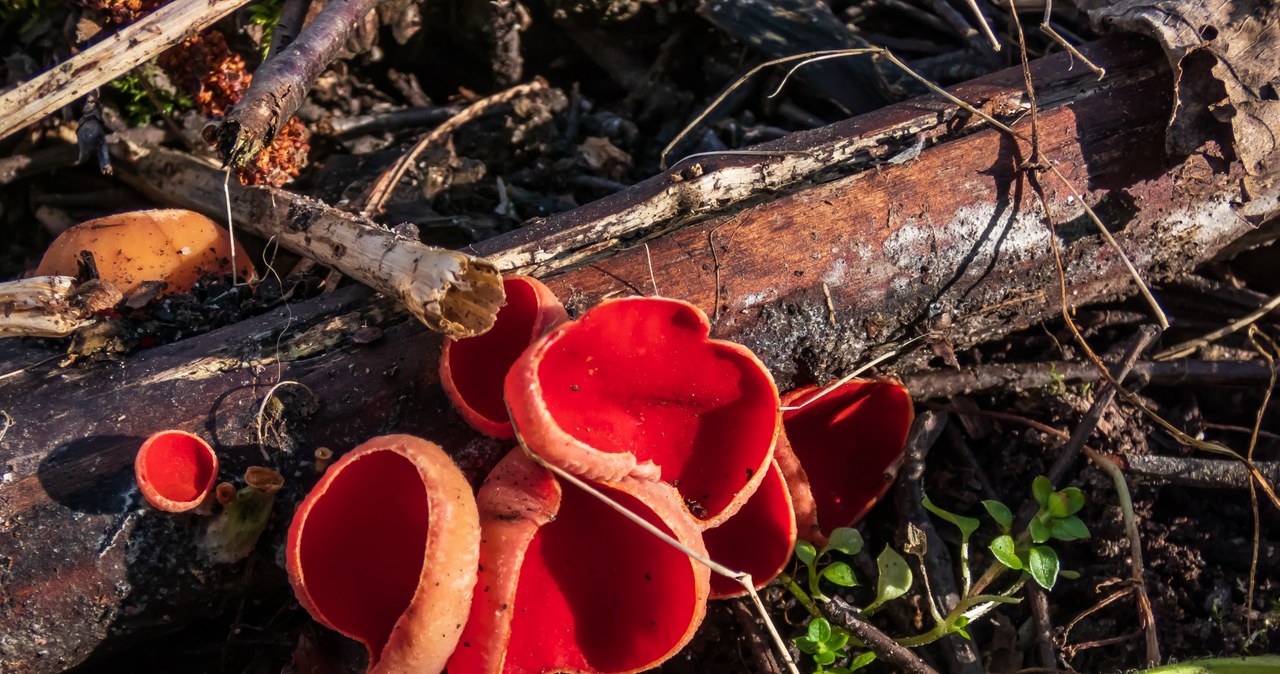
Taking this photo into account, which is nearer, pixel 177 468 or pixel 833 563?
pixel 177 468

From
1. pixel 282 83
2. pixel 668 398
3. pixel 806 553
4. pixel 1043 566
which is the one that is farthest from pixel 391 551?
pixel 1043 566

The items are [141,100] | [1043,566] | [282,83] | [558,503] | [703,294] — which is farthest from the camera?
[141,100]

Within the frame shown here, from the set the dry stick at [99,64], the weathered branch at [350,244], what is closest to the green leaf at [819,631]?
the weathered branch at [350,244]

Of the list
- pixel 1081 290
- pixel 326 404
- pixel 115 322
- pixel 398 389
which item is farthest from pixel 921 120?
pixel 115 322

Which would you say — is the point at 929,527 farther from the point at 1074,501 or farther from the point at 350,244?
→ the point at 350,244

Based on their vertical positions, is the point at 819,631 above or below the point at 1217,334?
below

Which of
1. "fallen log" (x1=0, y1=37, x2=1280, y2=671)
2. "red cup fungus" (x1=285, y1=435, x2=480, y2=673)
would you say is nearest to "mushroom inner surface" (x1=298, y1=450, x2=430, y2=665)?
"red cup fungus" (x1=285, y1=435, x2=480, y2=673)

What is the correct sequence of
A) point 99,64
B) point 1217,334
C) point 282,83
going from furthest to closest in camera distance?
1. point 1217,334
2. point 99,64
3. point 282,83

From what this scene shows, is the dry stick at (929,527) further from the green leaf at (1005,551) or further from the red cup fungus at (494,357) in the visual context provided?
the red cup fungus at (494,357)
